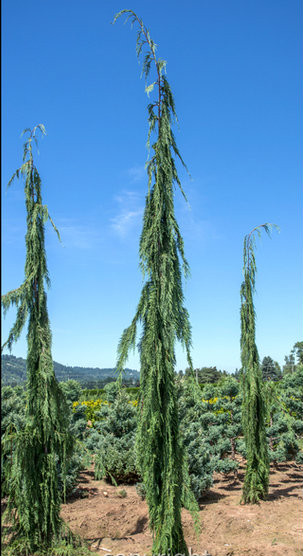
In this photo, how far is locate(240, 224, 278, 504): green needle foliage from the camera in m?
8.27

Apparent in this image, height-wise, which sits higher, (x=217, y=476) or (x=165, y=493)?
(x=165, y=493)

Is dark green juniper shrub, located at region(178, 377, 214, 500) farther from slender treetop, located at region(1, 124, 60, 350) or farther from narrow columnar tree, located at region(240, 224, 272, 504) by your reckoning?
slender treetop, located at region(1, 124, 60, 350)

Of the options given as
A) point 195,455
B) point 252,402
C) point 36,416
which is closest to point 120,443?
point 195,455

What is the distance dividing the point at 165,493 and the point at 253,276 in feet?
17.1

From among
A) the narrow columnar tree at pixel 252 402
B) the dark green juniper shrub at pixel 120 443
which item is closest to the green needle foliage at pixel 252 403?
the narrow columnar tree at pixel 252 402

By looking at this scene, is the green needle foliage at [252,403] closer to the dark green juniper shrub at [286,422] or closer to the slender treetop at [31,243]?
the dark green juniper shrub at [286,422]

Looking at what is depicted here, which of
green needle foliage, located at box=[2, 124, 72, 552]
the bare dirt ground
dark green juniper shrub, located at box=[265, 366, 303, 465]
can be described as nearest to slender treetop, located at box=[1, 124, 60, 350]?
green needle foliage, located at box=[2, 124, 72, 552]

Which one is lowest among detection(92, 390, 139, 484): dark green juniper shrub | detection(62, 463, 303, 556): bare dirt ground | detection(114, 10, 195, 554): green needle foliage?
detection(62, 463, 303, 556): bare dirt ground

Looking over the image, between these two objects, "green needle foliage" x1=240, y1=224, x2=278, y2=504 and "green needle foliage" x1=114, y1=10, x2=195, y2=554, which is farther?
"green needle foliage" x1=240, y1=224, x2=278, y2=504

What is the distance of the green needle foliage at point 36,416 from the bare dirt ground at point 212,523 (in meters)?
1.32

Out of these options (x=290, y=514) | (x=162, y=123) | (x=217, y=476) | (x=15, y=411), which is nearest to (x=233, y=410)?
(x=217, y=476)

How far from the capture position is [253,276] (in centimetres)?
888

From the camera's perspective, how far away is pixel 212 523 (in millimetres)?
6980

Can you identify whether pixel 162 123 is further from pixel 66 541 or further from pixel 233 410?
pixel 233 410
